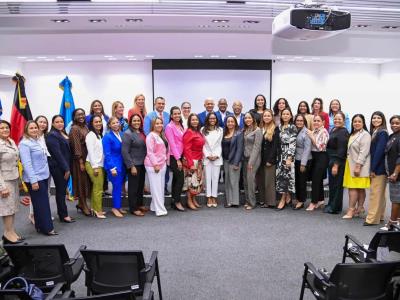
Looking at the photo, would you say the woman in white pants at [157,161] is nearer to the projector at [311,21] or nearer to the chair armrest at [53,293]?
the projector at [311,21]

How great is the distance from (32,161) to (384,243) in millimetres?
4017

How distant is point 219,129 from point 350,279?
3834mm

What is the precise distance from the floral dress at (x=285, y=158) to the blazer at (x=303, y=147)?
0.10 metres

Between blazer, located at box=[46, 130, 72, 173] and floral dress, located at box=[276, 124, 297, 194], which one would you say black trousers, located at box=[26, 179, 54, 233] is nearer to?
blazer, located at box=[46, 130, 72, 173]

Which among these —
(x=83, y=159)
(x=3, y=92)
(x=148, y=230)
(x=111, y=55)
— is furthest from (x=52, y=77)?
(x=148, y=230)

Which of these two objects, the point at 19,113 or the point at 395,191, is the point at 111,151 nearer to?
the point at 19,113

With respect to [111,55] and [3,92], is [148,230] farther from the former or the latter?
[3,92]

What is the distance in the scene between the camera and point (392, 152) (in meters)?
4.82

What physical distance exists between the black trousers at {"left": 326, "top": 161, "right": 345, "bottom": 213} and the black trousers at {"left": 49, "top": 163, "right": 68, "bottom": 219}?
394 cm

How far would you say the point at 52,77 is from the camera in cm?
902

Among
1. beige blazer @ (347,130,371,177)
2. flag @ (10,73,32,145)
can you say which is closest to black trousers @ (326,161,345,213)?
beige blazer @ (347,130,371,177)

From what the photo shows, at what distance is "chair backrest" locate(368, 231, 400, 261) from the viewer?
10.2 ft

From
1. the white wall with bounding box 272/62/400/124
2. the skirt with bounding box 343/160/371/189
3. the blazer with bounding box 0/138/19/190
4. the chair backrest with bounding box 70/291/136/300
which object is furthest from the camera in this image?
the white wall with bounding box 272/62/400/124

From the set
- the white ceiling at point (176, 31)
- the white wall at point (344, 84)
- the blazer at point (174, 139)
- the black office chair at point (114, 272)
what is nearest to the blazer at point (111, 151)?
the blazer at point (174, 139)
